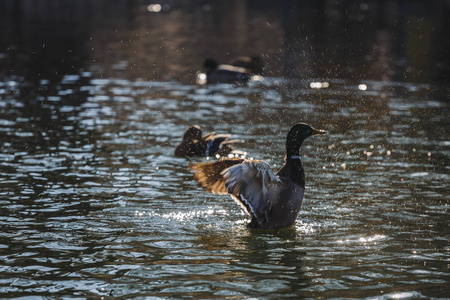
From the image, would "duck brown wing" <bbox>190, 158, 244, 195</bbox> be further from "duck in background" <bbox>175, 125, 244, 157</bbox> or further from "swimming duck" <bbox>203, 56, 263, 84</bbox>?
"swimming duck" <bbox>203, 56, 263, 84</bbox>

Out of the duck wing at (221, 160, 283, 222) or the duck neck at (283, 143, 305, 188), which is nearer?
the duck wing at (221, 160, 283, 222)

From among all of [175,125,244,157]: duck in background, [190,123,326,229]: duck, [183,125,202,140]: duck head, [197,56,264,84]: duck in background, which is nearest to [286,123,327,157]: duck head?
[190,123,326,229]: duck

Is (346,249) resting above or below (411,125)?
below

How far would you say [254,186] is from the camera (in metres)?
9.80

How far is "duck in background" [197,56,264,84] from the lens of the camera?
26.6 m

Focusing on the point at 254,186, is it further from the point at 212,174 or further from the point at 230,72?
the point at 230,72

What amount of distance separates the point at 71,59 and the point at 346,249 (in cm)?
2438

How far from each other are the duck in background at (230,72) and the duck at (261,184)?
16.0 m

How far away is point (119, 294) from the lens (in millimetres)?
7875

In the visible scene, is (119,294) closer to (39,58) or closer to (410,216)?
(410,216)

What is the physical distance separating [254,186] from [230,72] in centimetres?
1742

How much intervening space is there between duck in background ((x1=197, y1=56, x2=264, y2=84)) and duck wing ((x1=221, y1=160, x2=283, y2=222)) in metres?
16.6

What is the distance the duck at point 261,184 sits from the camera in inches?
375

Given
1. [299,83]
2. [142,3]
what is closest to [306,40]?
[299,83]
